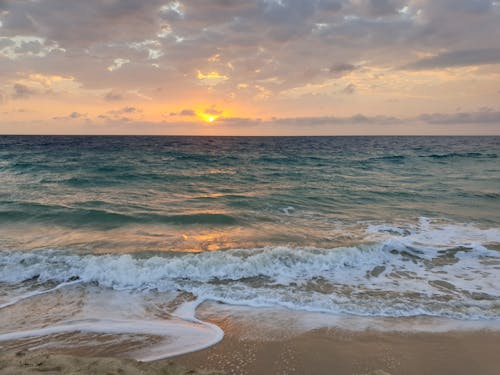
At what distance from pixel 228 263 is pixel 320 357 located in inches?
155

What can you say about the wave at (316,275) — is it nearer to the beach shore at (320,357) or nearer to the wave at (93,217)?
the beach shore at (320,357)

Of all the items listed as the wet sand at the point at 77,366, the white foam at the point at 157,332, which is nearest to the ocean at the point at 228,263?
the white foam at the point at 157,332

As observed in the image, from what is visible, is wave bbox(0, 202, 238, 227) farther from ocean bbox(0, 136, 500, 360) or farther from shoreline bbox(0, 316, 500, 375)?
shoreline bbox(0, 316, 500, 375)

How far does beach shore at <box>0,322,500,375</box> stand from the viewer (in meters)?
3.89

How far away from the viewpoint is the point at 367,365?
4.42 meters

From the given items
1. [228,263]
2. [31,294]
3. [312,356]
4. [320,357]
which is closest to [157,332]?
[312,356]

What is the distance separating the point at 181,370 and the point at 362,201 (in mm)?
14375

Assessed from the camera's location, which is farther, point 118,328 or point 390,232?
point 390,232

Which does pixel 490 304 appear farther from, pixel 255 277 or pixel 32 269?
pixel 32 269

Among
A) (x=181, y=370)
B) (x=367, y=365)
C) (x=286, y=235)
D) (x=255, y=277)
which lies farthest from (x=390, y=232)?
(x=181, y=370)

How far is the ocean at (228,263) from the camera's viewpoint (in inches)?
222

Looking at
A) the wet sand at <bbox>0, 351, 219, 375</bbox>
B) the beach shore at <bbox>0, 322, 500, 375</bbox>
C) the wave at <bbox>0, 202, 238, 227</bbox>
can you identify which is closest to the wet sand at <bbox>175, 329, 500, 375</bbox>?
the beach shore at <bbox>0, 322, 500, 375</bbox>

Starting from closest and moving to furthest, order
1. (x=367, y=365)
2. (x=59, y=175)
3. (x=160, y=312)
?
(x=367, y=365), (x=160, y=312), (x=59, y=175)

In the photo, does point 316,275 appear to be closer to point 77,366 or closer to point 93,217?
point 77,366
